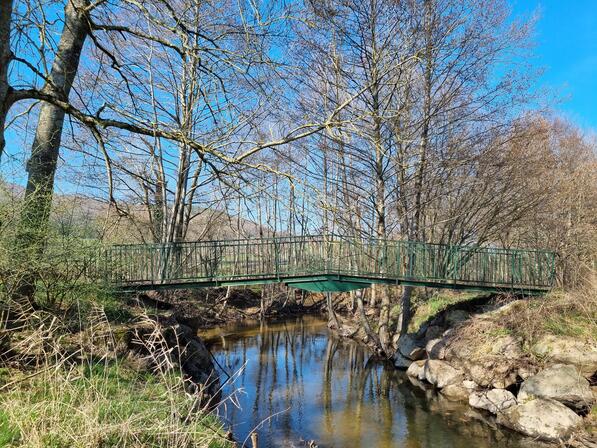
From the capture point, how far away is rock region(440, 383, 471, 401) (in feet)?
34.1

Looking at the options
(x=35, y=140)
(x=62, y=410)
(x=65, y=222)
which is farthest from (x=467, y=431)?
(x=35, y=140)

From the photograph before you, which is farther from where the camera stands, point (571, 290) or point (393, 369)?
point (393, 369)

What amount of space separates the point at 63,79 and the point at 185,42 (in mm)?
2193

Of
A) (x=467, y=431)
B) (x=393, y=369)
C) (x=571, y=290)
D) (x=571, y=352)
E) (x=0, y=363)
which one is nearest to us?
(x=0, y=363)

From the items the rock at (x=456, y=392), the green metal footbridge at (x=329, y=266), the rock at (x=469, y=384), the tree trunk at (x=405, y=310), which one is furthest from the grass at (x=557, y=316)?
the tree trunk at (x=405, y=310)

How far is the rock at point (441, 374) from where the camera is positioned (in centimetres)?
1093

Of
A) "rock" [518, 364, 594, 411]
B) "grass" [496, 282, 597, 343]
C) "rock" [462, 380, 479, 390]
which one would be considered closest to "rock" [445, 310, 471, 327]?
"grass" [496, 282, 597, 343]

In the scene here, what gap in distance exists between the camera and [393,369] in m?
13.3

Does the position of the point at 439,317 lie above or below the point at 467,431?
above

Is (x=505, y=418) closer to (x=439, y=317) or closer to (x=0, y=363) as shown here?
(x=439, y=317)

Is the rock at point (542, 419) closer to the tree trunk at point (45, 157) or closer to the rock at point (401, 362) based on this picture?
the rock at point (401, 362)

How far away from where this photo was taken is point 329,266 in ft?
40.6

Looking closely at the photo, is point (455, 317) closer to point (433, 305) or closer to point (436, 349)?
point (436, 349)

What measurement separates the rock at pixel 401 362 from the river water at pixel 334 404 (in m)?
0.30
